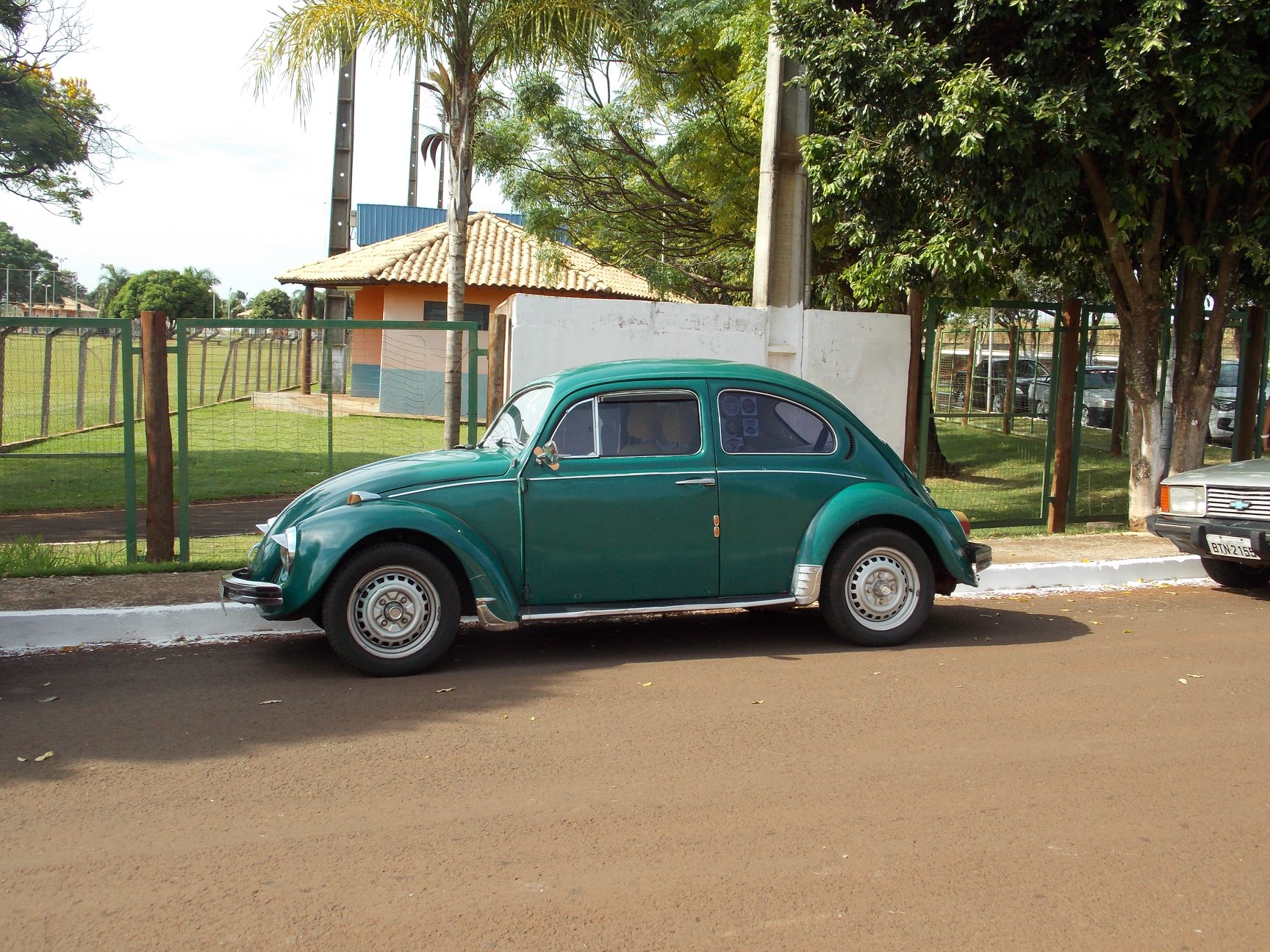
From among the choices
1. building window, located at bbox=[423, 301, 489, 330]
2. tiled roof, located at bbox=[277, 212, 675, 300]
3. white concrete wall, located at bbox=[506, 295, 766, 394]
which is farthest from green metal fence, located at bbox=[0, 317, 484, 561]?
building window, located at bbox=[423, 301, 489, 330]

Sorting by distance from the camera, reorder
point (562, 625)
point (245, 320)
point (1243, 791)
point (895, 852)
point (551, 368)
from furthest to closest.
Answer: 1. point (551, 368)
2. point (245, 320)
3. point (562, 625)
4. point (1243, 791)
5. point (895, 852)

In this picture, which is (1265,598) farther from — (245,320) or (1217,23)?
(245,320)

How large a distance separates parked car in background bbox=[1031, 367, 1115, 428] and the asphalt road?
526 cm

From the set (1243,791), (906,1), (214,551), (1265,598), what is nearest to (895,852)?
(1243,791)

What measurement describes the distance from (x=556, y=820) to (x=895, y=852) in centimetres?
122

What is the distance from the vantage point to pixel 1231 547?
8.19 metres

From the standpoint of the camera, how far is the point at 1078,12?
29.5 feet

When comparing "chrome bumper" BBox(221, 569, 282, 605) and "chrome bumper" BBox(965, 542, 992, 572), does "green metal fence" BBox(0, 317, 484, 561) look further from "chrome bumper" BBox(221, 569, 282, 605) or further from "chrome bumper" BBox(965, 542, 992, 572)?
"chrome bumper" BBox(965, 542, 992, 572)

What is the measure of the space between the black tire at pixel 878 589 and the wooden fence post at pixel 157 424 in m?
5.09

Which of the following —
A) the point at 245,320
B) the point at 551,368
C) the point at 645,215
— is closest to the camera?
the point at 245,320

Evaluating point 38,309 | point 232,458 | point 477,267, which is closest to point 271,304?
point 38,309

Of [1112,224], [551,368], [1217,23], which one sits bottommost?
[551,368]

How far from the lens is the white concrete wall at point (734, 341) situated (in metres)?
9.47

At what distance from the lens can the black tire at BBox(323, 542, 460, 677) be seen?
19.4 feet
